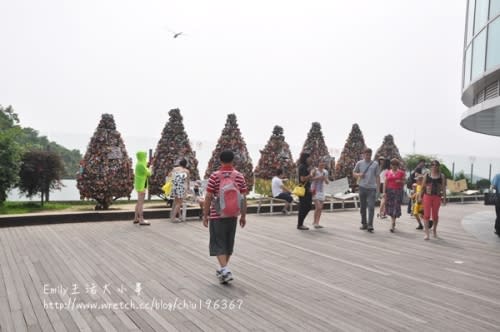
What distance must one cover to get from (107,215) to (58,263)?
426cm

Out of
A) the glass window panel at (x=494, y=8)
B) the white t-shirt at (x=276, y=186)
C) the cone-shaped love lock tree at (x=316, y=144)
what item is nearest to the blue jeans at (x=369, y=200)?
the white t-shirt at (x=276, y=186)

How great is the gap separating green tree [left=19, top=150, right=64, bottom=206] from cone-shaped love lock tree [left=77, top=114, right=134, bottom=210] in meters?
2.80

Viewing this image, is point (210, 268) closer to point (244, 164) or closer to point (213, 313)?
point (213, 313)

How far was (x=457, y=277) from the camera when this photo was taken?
5816mm

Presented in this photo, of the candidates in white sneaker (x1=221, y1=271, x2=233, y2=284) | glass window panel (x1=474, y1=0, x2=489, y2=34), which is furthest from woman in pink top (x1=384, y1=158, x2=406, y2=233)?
glass window panel (x1=474, y1=0, x2=489, y2=34)

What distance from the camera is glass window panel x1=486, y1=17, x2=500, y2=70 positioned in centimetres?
1165

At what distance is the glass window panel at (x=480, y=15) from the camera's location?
1296cm

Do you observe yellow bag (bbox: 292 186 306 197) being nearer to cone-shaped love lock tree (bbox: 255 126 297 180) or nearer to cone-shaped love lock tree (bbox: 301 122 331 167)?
cone-shaped love lock tree (bbox: 255 126 297 180)

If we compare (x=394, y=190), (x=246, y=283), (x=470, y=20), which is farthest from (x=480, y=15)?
(x=246, y=283)

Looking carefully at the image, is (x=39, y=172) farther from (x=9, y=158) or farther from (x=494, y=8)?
(x=494, y=8)

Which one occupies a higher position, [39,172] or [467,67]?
[467,67]

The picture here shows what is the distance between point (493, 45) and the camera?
12.0m

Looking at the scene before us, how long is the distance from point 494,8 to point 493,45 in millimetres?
1154

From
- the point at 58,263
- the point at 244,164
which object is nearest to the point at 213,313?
the point at 58,263
